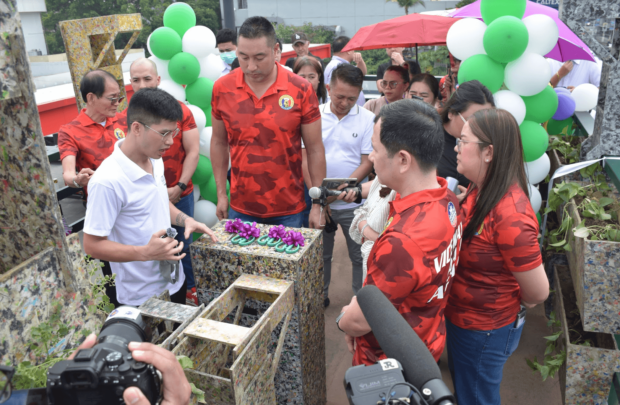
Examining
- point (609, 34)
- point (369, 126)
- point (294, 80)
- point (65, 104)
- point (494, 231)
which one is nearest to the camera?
point (494, 231)

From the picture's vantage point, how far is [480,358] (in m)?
1.93

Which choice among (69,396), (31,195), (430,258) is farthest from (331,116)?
(69,396)

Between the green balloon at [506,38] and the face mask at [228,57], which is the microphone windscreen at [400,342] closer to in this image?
the green balloon at [506,38]

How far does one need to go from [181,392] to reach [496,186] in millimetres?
1360

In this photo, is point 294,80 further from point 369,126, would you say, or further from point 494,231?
point 494,231

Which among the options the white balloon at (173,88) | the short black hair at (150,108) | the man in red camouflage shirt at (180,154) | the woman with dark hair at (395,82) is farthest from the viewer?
the woman with dark hair at (395,82)

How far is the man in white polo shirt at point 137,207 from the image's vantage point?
1885 millimetres

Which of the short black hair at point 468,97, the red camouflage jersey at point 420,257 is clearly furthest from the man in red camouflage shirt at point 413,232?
the short black hair at point 468,97

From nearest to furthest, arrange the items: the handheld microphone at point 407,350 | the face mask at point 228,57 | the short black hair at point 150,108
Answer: the handheld microphone at point 407,350 < the short black hair at point 150,108 < the face mask at point 228,57

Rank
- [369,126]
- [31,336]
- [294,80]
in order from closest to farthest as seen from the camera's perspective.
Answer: [31,336] → [294,80] → [369,126]

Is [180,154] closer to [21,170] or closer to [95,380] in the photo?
[21,170]

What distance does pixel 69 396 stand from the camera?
89 cm

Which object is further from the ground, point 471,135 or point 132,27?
point 132,27

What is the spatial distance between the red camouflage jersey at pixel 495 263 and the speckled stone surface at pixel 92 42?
3.38m
